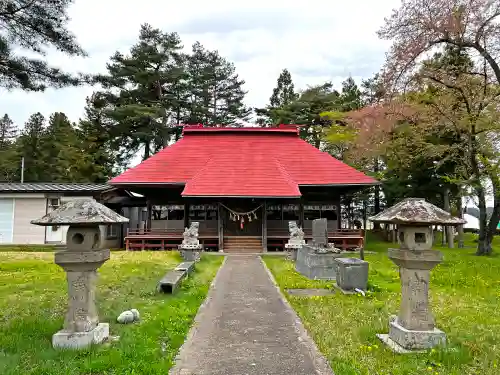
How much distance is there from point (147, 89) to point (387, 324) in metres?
34.8

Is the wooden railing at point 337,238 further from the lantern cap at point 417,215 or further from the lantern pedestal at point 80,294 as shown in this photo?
the lantern pedestal at point 80,294

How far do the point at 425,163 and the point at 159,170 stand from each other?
16.1m

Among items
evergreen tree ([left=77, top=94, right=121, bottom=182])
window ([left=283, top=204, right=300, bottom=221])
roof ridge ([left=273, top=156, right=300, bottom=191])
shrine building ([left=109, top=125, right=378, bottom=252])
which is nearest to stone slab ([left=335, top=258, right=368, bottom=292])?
shrine building ([left=109, top=125, right=378, bottom=252])

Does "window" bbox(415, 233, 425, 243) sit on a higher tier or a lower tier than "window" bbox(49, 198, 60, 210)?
lower

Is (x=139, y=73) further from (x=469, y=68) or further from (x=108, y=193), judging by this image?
(x=469, y=68)

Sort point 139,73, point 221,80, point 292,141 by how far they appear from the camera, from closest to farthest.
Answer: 1. point 292,141
2. point 139,73
3. point 221,80

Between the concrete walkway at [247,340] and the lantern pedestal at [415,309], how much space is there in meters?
1.23

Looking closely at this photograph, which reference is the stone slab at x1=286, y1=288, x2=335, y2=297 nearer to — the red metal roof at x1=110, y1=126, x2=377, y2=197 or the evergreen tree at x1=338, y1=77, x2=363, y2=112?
the red metal roof at x1=110, y1=126, x2=377, y2=197

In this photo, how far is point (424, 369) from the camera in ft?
15.3

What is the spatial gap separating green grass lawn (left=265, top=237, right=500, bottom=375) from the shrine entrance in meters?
9.65

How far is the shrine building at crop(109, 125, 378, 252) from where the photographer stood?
68.8ft

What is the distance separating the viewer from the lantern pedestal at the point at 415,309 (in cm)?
538

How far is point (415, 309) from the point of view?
5551mm

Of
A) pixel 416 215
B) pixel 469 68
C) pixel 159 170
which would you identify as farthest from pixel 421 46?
pixel 159 170
